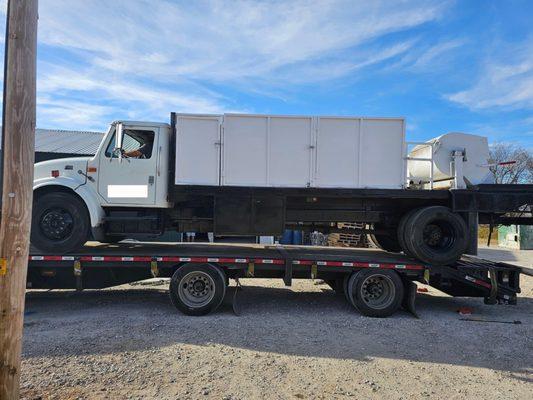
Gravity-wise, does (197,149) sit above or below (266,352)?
above

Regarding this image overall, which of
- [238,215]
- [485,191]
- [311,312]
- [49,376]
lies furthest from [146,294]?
[485,191]

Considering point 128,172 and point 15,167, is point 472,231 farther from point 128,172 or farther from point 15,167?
point 15,167

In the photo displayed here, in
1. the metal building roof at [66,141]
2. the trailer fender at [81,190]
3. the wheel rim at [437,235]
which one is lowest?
the wheel rim at [437,235]

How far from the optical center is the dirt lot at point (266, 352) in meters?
4.29

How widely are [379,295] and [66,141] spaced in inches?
776

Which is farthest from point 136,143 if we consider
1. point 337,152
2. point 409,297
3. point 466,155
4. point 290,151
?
point 466,155

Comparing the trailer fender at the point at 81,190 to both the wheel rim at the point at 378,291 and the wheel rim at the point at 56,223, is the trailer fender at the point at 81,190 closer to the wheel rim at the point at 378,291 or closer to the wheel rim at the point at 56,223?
the wheel rim at the point at 56,223

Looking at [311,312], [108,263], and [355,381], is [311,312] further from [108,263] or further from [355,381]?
[108,263]

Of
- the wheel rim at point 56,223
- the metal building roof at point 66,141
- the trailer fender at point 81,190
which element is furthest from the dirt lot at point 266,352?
the metal building roof at point 66,141

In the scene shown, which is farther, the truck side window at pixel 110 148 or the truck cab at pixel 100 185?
the truck side window at pixel 110 148

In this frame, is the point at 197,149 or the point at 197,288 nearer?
the point at 197,288

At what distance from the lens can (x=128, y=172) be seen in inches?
295

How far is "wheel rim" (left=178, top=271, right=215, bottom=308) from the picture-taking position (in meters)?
7.03

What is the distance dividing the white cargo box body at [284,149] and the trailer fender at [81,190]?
152 centimetres
